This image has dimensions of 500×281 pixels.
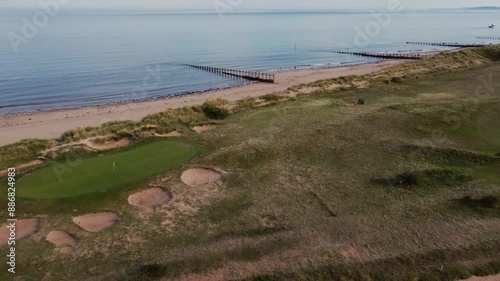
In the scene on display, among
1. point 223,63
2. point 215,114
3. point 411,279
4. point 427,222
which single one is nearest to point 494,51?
point 223,63

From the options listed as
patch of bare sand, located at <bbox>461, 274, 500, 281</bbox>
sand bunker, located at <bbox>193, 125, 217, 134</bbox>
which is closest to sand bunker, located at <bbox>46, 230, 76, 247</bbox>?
sand bunker, located at <bbox>193, 125, 217, 134</bbox>

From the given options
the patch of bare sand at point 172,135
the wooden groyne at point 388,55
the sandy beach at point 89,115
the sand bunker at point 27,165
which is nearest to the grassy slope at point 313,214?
the patch of bare sand at point 172,135

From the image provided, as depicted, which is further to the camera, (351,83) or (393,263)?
(351,83)

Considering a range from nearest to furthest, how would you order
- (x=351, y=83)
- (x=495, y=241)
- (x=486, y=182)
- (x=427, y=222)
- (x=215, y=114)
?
(x=495, y=241), (x=427, y=222), (x=486, y=182), (x=215, y=114), (x=351, y=83)

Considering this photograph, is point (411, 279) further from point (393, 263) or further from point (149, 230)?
point (149, 230)

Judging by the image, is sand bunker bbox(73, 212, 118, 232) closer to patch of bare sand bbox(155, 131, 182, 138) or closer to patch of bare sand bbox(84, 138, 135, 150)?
patch of bare sand bbox(84, 138, 135, 150)

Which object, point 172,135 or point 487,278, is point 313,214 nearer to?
point 487,278
